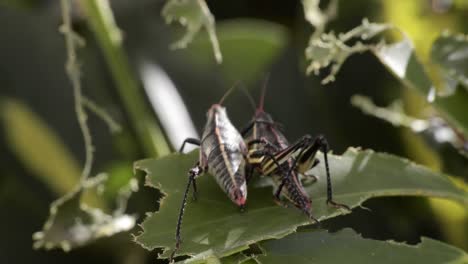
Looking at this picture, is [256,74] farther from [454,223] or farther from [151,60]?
[454,223]

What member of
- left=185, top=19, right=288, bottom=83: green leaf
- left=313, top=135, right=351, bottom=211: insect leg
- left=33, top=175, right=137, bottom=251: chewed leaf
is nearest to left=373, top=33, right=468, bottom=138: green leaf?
left=313, top=135, right=351, bottom=211: insect leg

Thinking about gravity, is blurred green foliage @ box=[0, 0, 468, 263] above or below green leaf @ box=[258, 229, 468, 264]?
above

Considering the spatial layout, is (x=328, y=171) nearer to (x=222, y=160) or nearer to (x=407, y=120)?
(x=222, y=160)

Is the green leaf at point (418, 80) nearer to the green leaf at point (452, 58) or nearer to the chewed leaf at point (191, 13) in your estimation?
the green leaf at point (452, 58)

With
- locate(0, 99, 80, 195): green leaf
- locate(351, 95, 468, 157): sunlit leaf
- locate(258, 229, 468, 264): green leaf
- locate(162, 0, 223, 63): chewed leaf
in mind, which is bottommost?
locate(258, 229, 468, 264): green leaf

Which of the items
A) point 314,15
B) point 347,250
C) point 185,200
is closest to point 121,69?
point 314,15

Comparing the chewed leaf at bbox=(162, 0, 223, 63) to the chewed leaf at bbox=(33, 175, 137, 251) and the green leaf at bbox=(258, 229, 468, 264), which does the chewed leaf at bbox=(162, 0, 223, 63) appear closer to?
the chewed leaf at bbox=(33, 175, 137, 251)

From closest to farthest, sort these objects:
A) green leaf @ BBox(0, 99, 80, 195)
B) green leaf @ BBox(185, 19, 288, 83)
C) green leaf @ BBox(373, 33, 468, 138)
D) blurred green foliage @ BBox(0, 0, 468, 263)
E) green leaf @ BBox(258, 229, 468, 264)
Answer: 1. green leaf @ BBox(258, 229, 468, 264)
2. green leaf @ BBox(373, 33, 468, 138)
3. blurred green foliage @ BBox(0, 0, 468, 263)
4. green leaf @ BBox(0, 99, 80, 195)
5. green leaf @ BBox(185, 19, 288, 83)

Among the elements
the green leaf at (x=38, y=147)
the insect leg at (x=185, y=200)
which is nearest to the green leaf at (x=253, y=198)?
the insect leg at (x=185, y=200)
